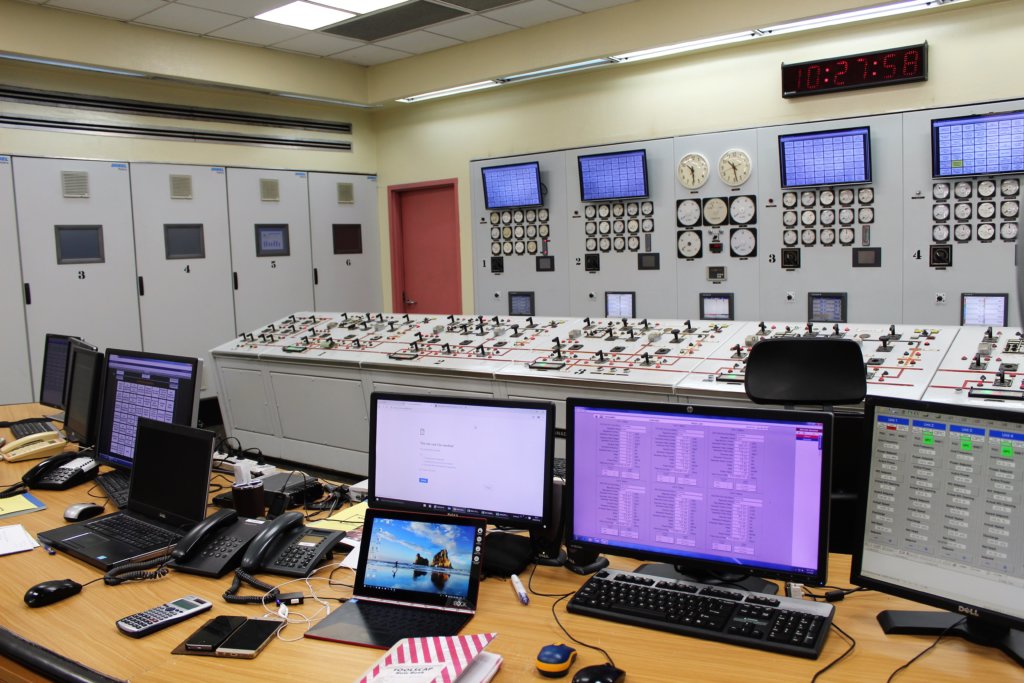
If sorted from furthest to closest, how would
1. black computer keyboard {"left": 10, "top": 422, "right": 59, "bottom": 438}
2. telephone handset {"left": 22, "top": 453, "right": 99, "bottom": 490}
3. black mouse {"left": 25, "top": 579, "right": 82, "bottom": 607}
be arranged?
black computer keyboard {"left": 10, "top": 422, "right": 59, "bottom": 438} < telephone handset {"left": 22, "top": 453, "right": 99, "bottom": 490} < black mouse {"left": 25, "top": 579, "right": 82, "bottom": 607}

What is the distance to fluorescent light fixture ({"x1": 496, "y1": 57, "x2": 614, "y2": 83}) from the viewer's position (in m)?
5.91

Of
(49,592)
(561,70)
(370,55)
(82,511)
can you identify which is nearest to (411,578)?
(49,592)

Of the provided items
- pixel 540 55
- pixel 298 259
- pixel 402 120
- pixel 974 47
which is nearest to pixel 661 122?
pixel 540 55

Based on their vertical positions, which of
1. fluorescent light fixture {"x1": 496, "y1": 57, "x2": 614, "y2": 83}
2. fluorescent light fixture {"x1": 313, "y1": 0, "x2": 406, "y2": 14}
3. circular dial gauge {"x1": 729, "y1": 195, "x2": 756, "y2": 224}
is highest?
fluorescent light fixture {"x1": 313, "y1": 0, "x2": 406, "y2": 14}

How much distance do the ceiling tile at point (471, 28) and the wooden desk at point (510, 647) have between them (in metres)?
4.92

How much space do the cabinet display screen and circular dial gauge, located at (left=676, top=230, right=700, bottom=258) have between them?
160 centimetres

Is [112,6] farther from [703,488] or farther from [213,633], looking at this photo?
[703,488]

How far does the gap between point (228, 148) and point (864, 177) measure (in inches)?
200

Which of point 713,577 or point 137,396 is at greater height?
point 137,396

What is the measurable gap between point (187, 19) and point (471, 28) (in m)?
2.06

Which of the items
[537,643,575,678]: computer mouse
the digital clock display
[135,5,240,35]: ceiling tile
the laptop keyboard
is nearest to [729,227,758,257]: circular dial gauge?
the digital clock display

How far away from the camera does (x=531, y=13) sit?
572cm

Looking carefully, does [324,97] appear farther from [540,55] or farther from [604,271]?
[604,271]

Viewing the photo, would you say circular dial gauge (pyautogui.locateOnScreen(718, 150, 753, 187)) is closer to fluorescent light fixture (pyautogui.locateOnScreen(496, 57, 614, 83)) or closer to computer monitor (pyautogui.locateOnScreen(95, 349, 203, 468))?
fluorescent light fixture (pyautogui.locateOnScreen(496, 57, 614, 83))
